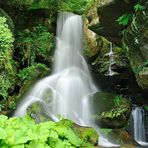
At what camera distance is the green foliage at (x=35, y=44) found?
14578mm

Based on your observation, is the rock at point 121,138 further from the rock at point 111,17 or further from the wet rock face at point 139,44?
the rock at point 111,17

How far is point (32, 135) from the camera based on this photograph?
345 centimetres

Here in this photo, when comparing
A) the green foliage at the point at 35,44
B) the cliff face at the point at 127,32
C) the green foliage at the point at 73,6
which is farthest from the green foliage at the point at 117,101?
the green foliage at the point at 73,6

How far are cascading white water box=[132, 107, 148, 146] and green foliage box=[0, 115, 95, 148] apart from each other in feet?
26.3

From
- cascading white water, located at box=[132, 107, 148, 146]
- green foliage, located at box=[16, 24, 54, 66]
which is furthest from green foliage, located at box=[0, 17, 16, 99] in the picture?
cascading white water, located at box=[132, 107, 148, 146]

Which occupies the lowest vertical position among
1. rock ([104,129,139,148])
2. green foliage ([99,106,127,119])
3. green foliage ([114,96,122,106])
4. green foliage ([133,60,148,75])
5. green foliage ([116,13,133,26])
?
rock ([104,129,139,148])

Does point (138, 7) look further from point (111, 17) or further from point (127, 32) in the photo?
point (111, 17)

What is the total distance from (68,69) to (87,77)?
38.7 inches

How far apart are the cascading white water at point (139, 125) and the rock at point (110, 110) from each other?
0.65 m

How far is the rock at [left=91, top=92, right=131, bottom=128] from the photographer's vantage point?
11.7 metres

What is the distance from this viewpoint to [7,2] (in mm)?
14805

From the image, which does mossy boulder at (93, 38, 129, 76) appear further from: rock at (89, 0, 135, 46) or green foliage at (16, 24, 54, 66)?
rock at (89, 0, 135, 46)

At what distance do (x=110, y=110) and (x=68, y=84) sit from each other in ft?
9.08

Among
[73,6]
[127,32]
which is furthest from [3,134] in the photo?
[73,6]
